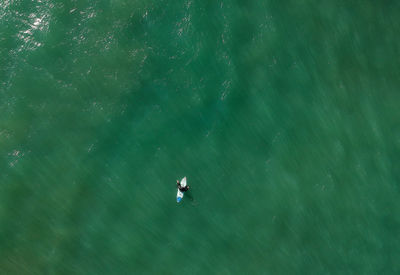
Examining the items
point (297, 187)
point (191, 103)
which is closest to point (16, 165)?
point (191, 103)

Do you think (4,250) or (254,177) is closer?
(4,250)

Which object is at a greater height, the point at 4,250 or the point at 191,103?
the point at 191,103

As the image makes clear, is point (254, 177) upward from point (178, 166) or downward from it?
downward

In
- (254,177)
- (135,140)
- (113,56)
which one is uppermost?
(113,56)

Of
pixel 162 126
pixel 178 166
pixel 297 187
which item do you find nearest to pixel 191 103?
pixel 162 126

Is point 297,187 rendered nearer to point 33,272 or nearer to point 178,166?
point 178,166

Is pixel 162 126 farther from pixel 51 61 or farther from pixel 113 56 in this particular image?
pixel 51 61
